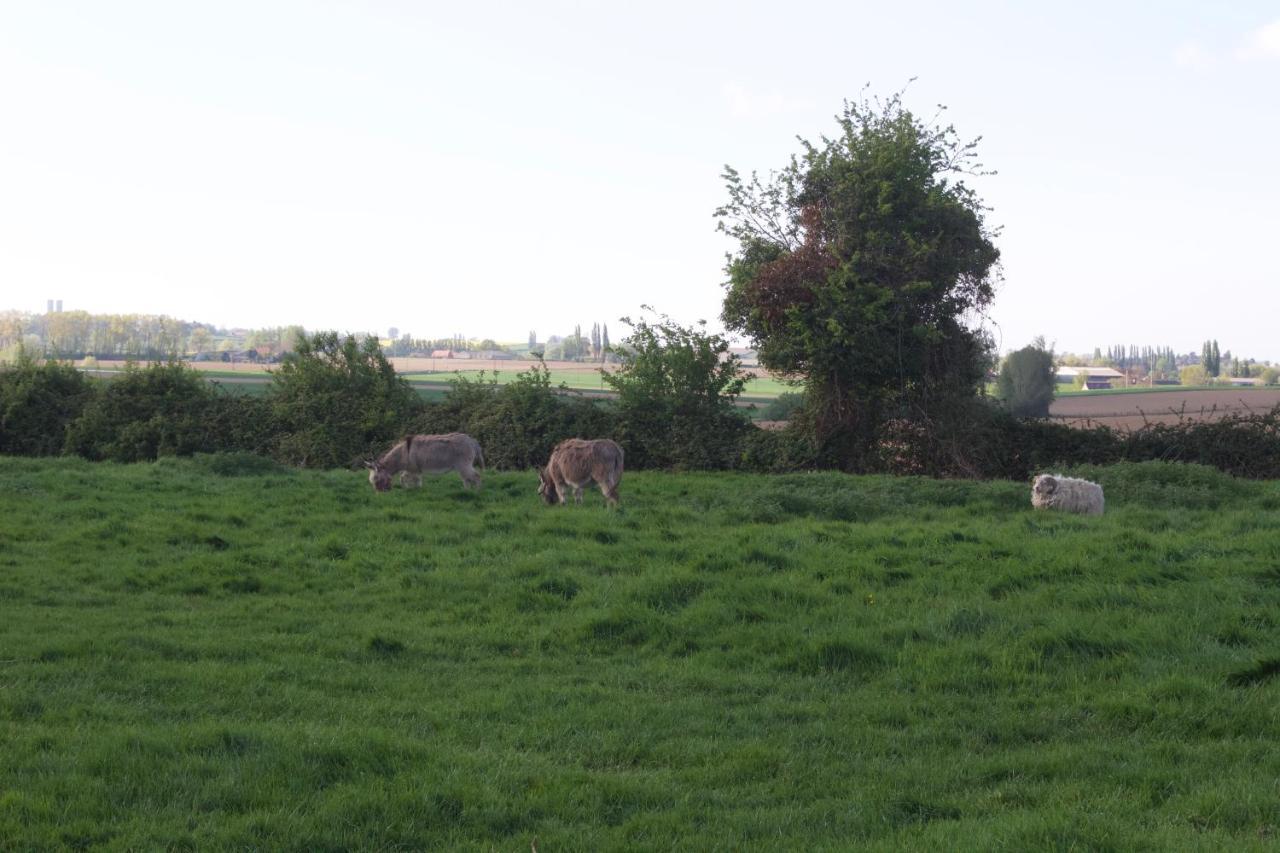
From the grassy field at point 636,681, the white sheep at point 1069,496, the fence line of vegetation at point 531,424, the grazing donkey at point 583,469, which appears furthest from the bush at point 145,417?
the white sheep at point 1069,496

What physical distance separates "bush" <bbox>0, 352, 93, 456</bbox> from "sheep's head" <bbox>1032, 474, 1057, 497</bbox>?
27.4 meters

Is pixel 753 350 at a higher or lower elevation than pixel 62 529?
higher

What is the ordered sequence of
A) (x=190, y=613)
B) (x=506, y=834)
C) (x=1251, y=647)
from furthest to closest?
(x=190, y=613) < (x=1251, y=647) < (x=506, y=834)

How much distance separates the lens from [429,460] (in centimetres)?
2241

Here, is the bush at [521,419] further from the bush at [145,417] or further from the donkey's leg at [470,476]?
the bush at [145,417]

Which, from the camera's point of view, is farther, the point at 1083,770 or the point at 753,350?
the point at 753,350

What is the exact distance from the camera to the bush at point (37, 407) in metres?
32.6

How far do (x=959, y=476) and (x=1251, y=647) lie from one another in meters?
17.0

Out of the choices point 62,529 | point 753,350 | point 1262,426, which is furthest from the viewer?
point 753,350

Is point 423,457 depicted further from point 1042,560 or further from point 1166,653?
point 1166,653

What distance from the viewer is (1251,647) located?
975 centimetres

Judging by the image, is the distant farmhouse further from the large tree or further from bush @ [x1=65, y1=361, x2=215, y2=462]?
bush @ [x1=65, y1=361, x2=215, y2=462]

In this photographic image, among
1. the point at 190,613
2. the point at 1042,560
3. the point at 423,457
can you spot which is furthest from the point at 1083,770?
the point at 423,457

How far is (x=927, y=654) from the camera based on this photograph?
9.97m
